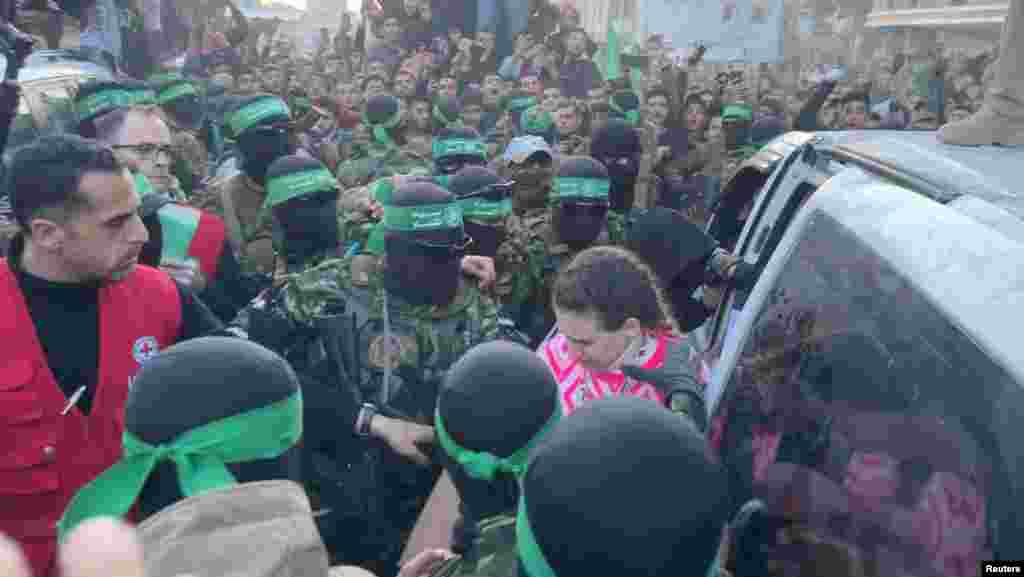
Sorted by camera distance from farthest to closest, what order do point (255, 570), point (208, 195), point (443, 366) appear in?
point (208, 195) < point (443, 366) < point (255, 570)

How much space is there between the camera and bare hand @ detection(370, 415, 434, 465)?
2766 millimetres

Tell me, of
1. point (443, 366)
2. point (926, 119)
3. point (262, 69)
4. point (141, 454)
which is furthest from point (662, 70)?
point (141, 454)

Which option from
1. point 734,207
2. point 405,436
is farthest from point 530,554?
point 734,207

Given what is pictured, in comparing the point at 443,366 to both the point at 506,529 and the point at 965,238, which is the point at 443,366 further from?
the point at 965,238

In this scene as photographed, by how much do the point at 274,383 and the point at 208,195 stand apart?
159 inches

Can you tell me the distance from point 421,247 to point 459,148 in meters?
2.97

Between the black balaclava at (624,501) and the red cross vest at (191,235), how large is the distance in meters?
2.69

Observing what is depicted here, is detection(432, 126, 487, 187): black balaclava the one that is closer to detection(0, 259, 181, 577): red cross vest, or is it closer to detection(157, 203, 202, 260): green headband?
detection(157, 203, 202, 260): green headband

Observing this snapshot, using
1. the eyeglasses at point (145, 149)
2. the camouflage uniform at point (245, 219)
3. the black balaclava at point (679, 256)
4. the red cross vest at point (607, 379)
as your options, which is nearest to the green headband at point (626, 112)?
the camouflage uniform at point (245, 219)

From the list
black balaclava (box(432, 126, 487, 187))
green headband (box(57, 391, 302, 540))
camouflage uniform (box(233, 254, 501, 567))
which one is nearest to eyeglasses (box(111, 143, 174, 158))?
camouflage uniform (box(233, 254, 501, 567))

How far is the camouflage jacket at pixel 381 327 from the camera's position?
310 cm

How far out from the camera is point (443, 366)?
319 centimetres

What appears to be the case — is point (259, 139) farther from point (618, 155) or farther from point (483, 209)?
point (618, 155)

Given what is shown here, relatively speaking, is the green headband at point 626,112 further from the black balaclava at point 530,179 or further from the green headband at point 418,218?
the green headband at point 418,218
